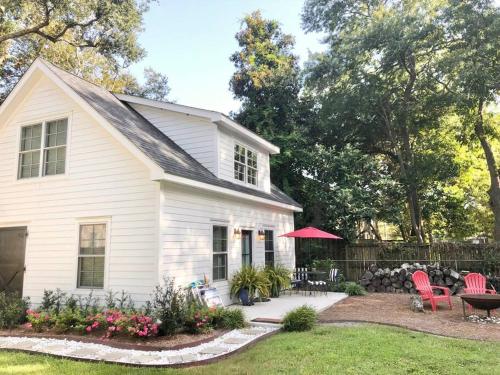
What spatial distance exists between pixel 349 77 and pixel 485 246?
36.5 ft

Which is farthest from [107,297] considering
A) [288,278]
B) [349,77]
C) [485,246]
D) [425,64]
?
[425,64]

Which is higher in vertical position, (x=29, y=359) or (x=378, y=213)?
(x=378, y=213)

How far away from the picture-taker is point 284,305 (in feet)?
33.3

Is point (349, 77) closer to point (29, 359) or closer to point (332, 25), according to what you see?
point (332, 25)

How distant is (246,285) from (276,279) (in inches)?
80.1

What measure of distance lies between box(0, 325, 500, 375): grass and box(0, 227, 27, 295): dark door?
12.5ft

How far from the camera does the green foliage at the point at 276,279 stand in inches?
467

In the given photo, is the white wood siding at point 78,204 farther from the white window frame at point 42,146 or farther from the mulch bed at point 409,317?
the mulch bed at point 409,317

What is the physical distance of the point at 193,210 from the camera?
9.02m

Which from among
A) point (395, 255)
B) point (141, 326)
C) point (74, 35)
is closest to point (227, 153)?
point (141, 326)

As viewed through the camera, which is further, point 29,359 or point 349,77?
point 349,77

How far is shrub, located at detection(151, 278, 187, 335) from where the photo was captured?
656 cm

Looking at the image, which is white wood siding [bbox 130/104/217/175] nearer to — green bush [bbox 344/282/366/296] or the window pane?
the window pane

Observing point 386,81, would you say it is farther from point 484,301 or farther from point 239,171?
point 484,301
